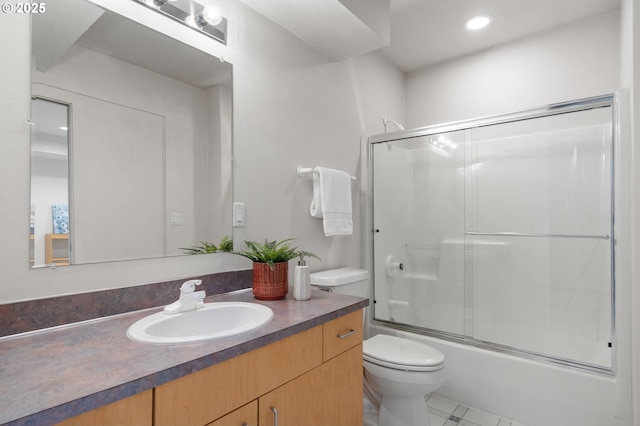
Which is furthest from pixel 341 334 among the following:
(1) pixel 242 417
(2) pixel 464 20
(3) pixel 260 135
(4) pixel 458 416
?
(2) pixel 464 20

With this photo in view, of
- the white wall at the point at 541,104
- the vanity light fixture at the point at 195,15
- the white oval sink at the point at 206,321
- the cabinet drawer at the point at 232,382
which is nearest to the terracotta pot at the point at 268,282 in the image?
the white oval sink at the point at 206,321

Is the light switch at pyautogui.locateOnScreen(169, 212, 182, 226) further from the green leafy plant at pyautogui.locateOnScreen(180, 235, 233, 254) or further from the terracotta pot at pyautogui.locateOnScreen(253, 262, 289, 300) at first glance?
the terracotta pot at pyautogui.locateOnScreen(253, 262, 289, 300)

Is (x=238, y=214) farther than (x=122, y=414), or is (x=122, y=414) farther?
(x=238, y=214)

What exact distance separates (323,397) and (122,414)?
68 centimetres

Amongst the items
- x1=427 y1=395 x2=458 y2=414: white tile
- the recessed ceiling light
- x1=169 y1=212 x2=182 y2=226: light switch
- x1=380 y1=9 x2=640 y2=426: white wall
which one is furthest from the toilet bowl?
the recessed ceiling light

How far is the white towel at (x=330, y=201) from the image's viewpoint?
196 centimetres

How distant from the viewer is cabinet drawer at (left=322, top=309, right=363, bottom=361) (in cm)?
120

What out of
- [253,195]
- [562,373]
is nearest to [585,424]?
[562,373]

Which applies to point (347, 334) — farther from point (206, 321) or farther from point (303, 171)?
point (303, 171)

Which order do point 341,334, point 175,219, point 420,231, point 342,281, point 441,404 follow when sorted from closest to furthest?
point 341,334 < point 175,219 < point 342,281 < point 441,404 < point 420,231

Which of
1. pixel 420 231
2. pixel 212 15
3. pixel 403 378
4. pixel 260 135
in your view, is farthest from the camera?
pixel 420 231

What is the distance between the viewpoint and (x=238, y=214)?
1.61 m

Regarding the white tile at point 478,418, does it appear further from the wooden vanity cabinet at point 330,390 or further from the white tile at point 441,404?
the wooden vanity cabinet at point 330,390

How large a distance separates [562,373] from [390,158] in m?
1.66
